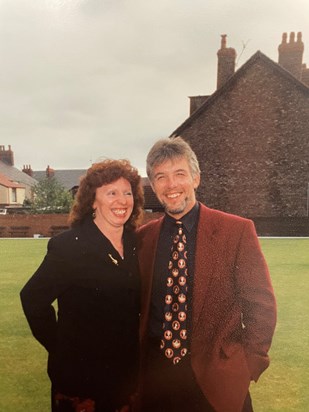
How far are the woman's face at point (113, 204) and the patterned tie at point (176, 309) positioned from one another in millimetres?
498

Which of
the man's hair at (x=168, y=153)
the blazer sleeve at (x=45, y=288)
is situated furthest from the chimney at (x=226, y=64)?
the blazer sleeve at (x=45, y=288)

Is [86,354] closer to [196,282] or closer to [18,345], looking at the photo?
[196,282]

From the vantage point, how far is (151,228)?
116 inches

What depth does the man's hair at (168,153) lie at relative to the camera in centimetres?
277

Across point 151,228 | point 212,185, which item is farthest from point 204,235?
point 212,185

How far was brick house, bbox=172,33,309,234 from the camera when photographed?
24828mm

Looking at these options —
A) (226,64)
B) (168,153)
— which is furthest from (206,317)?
(226,64)

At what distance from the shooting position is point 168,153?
2.77 metres

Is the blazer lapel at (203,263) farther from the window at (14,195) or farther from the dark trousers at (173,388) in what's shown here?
the window at (14,195)

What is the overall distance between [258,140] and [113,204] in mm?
24178

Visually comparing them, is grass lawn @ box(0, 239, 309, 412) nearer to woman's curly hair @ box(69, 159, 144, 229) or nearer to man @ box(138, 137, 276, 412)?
man @ box(138, 137, 276, 412)

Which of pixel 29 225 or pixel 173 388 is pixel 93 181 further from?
pixel 29 225

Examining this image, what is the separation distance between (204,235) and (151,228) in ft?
1.73

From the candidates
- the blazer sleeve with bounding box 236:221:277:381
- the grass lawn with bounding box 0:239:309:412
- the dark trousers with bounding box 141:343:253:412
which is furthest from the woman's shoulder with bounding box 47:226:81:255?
the grass lawn with bounding box 0:239:309:412
